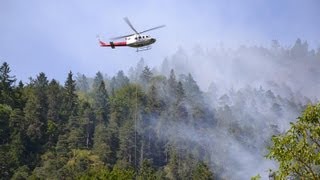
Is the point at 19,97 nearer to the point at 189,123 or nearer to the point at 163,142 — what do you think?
the point at 163,142

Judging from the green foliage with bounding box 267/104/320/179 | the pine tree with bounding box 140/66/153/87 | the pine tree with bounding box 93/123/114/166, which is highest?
the pine tree with bounding box 140/66/153/87

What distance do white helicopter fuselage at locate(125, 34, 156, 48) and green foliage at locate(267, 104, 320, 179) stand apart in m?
36.6

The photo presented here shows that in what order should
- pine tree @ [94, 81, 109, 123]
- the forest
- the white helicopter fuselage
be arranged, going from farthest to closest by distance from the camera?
pine tree @ [94, 81, 109, 123] < the forest < the white helicopter fuselage

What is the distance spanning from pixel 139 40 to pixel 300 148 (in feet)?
124

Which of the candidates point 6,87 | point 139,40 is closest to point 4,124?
→ point 6,87

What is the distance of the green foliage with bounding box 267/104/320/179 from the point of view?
16.0 metres

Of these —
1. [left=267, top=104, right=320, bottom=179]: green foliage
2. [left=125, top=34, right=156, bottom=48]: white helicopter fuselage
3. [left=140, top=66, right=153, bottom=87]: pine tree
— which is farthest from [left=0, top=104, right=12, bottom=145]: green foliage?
[left=267, top=104, right=320, bottom=179]: green foliage

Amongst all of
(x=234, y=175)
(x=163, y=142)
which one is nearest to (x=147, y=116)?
(x=163, y=142)

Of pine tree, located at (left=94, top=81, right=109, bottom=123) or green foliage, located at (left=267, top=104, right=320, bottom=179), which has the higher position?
pine tree, located at (left=94, top=81, right=109, bottom=123)

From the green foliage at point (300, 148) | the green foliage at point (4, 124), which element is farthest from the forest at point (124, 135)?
the green foliage at point (300, 148)

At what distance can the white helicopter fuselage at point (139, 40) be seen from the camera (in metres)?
52.3

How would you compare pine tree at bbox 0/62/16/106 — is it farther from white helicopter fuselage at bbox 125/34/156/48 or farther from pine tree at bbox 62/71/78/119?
white helicopter fuselage at bbox 125/34/156/48

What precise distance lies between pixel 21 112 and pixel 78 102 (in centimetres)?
2078

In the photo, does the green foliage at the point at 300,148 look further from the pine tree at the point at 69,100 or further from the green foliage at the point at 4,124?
the pine tree at the point at 69,100
